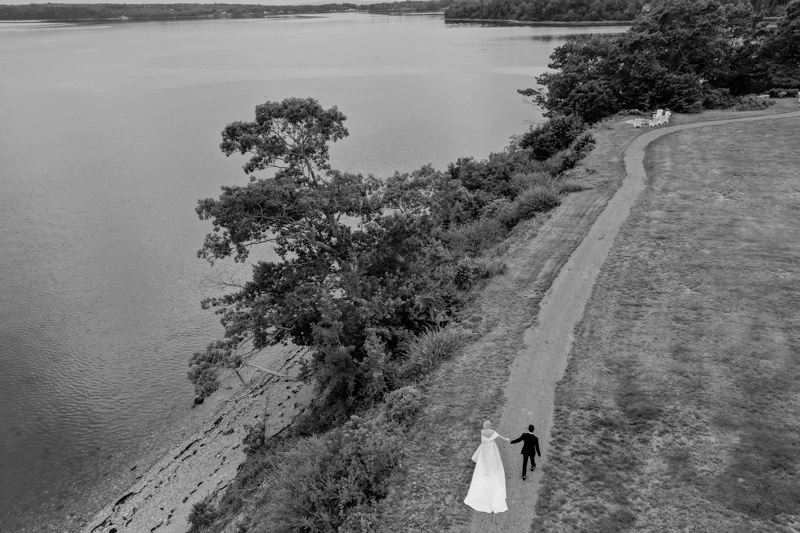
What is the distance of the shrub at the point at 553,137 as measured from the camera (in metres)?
37.1

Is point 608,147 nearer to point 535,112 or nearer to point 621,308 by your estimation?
point 621,308

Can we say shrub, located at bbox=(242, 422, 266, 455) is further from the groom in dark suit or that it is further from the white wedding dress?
the groom in dark suit

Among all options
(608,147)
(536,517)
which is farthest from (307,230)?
(608,147)

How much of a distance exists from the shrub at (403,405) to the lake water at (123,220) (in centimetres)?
1195

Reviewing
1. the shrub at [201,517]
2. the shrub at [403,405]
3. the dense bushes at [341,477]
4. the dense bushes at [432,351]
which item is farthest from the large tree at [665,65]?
the shrub at [201,517]

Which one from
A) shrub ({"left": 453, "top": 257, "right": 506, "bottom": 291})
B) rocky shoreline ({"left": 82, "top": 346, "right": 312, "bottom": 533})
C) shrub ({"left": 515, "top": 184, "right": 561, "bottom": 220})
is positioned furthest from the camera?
shrub ({"left": 515, "top": 184, "right": 561, "bottom": 220})

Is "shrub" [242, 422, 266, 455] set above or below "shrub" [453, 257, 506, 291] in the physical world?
below

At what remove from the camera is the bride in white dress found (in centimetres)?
1002

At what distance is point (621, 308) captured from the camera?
15938 mm

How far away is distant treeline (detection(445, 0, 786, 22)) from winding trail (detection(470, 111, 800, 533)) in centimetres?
11000

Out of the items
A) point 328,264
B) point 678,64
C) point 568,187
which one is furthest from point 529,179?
point 678,64

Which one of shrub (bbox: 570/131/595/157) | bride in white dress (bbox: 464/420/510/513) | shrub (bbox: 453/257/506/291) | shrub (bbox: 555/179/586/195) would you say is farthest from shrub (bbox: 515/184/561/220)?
bride in white dress (bbox: 464/420/510/513)

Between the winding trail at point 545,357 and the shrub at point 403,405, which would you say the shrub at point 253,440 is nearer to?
the shrub at point 403,405

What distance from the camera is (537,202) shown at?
25.4m
